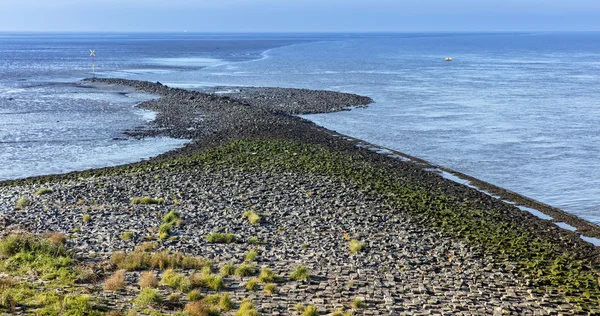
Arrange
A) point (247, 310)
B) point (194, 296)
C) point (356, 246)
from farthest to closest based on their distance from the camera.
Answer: point (356, 246) → point (194, 296) → point (247, 310)

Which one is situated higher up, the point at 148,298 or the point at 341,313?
the point at 148,298

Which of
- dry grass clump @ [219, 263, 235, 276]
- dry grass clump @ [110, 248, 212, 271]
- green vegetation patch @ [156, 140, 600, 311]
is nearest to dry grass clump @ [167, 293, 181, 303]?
dry grass clump @ [219, 263, 235, 276]

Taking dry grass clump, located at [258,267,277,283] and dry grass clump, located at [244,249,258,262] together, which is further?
dry grass clump, located at [244,249,258,262]

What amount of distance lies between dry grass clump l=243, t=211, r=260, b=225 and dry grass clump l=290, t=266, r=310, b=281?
656 centimetres

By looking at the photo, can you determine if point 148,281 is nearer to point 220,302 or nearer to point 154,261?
point 154,261

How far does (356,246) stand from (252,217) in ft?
17.4

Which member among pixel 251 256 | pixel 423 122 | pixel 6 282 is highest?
pixel 423 122

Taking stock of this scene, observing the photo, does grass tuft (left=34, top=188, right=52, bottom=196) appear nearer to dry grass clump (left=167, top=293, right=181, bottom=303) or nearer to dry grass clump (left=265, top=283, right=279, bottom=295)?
dry grass clump (left=167, top=293, right=181, bottom=303)

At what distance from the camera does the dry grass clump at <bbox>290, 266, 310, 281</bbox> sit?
19375 mm

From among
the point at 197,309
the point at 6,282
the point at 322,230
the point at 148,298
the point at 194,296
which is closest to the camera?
the point at 197,309

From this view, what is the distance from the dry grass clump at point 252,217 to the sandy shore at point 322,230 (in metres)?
0.17

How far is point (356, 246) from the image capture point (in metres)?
22.6

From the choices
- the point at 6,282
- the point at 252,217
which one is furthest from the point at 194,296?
the point at 252,217

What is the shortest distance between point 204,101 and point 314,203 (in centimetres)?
3942
